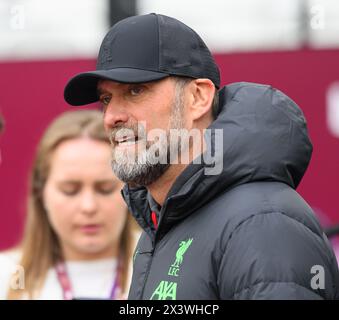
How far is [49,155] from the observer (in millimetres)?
3600

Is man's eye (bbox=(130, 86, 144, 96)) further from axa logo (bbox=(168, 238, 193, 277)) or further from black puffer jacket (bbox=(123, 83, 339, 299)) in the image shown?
axa logo (bbox=(168, 238, 193, 277))

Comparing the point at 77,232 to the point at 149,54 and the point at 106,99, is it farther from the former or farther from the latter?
the point at 149,54

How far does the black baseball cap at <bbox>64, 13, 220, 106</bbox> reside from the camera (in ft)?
7.07

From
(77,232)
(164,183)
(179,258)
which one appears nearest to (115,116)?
(164,183)

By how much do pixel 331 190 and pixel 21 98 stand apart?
6.26 ft

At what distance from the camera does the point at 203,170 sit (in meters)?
→ 2.03

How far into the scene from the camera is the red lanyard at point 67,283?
3.42 meters

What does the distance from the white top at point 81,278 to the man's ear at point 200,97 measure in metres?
1.42

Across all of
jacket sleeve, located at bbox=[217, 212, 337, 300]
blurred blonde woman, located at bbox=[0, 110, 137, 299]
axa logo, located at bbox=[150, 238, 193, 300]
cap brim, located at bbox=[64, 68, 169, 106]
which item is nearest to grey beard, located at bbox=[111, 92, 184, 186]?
cap brim, located at bbox=[64, 68, 169, 106]

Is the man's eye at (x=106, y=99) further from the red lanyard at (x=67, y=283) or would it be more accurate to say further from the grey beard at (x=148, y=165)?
the red lanyard at (x=67, y=283)

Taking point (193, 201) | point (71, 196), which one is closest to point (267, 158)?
point (193, 201)

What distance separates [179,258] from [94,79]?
1.89ft

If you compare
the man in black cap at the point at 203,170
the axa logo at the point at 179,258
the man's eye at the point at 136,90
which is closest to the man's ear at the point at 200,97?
the man in black cap at the point at 203,170

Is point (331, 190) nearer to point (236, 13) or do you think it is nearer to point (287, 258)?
point (236, 13)
